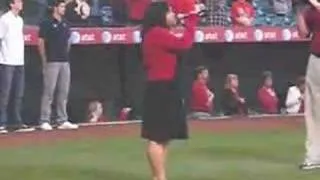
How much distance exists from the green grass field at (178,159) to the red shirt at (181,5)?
1749 mm

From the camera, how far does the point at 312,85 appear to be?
1098 centimetres

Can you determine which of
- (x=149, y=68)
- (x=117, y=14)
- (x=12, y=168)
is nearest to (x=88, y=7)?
(x=117, y=14)

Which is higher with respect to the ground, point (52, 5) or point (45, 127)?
point (52, 5)

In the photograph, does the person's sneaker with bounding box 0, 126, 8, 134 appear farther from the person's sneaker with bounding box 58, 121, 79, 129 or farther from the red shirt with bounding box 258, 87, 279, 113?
the red shirt with bounding box 258, 87, 279, 113

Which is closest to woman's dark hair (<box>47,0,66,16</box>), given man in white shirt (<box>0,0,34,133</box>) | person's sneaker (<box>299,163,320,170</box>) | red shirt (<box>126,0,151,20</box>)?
man in white shirt (<box>0,0,34,133</box>)

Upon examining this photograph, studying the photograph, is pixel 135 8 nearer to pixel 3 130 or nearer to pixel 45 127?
pixel 45 127

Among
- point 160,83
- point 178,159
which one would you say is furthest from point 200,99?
point 160,83

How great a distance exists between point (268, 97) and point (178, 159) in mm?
7190

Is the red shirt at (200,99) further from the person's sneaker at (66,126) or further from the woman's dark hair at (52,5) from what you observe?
the woman's dark hair at (52,5)

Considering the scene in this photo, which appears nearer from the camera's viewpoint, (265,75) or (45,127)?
(45,127)

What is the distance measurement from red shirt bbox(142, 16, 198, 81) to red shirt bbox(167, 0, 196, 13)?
41cm

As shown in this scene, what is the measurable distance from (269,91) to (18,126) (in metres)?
5.49

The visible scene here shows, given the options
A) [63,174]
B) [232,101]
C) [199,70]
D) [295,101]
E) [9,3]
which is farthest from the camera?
[295,101]

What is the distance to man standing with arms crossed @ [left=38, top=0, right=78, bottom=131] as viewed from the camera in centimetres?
1589
